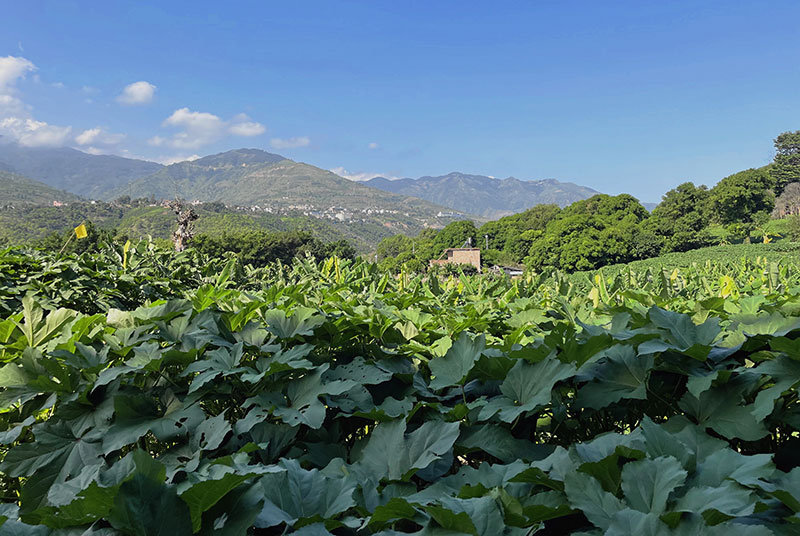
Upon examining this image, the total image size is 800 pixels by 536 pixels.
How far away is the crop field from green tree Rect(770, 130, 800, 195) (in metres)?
80.6

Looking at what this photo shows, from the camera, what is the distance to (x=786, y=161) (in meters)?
65.6

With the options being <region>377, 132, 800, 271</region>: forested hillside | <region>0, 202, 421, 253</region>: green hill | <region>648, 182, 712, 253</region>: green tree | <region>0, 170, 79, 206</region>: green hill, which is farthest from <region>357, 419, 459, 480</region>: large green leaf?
<region>0, 170, 79, 206</region>: green hill

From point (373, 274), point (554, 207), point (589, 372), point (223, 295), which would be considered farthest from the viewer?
point (554, 207)

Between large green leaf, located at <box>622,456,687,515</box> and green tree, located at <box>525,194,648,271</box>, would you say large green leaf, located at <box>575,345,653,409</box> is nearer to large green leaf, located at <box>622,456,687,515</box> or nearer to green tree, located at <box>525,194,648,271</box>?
large green leaf, located at <box>622,456,687,515</box>

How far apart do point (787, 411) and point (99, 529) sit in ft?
4.35

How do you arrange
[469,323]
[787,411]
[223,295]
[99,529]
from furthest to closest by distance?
[223,295] → [469,323] → [787,411] → [99,529]

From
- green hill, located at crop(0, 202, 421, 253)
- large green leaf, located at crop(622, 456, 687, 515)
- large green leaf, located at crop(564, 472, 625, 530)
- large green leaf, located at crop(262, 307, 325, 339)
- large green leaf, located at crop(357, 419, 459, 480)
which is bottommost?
large green leaf, located at crop(357, 419, 459, 480)

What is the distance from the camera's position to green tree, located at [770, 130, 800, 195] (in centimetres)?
6450

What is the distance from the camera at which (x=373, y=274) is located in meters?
3.98

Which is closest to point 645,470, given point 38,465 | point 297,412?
point 297,412

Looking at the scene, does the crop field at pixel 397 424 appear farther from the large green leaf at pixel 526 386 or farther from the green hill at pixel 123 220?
the green hill at pixel 123 220

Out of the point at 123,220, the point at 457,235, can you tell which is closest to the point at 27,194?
the point at 123,220

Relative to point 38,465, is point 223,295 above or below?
above

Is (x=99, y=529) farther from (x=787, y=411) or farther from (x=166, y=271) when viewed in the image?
(x=166, y=271)
